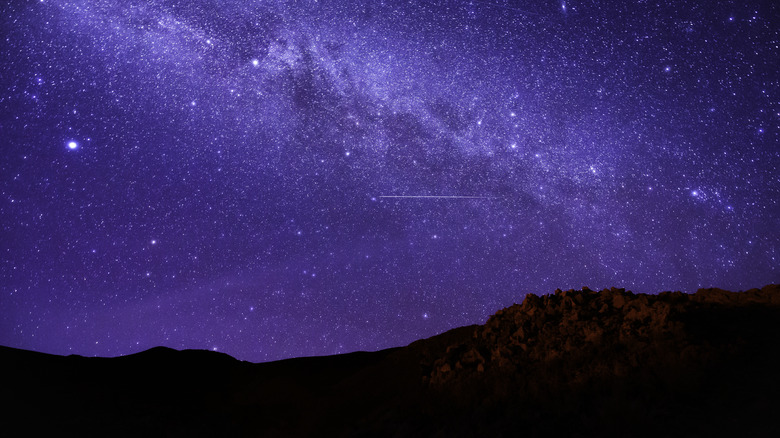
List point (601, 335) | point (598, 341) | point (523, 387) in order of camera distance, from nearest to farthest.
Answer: point (523, 387), point (598, 341), point (601, 335)

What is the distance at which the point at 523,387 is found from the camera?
8820 millimetres

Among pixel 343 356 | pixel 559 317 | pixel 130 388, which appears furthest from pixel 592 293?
pixel 130 388

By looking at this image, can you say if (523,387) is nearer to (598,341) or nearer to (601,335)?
(598,341)

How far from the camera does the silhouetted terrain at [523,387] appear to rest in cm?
666

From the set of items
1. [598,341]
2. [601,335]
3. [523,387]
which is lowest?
[523,387]

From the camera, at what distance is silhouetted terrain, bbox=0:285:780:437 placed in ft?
21.8

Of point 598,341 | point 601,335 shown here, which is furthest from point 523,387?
point 601,335

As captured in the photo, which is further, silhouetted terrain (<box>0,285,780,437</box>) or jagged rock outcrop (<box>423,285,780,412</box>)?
jagged rock outcrop (<box>423,285,780,412</box>)

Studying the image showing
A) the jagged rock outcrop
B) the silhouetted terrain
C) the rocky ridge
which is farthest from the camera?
the rocky ridge

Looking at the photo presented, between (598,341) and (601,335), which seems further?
(601,335)

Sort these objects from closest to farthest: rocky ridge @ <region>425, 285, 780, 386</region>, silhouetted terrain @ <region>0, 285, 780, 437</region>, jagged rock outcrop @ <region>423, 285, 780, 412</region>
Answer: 1. silhouetted terrain @ <region>0, 285, 780, 437</region>
2. jagged rock outcrop @ <region>423, 285, 780, 412</region>
3. rocky ridge @ <region>425, 285, 780, 386</region>

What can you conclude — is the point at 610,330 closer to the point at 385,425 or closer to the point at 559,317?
the point at 559,317

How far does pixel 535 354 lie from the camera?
1054 cm

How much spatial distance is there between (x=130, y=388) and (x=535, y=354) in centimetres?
2061
